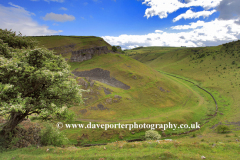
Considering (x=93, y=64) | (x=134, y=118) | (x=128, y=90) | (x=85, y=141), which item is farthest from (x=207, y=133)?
(x=93, y=64)

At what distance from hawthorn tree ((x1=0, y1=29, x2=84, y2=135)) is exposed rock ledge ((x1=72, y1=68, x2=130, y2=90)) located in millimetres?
48200

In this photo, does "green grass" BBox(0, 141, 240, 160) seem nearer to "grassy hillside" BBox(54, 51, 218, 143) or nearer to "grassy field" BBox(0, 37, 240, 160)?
"grassy field" BBox(0, 37, 240, 160)

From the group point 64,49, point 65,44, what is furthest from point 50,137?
point 65,44

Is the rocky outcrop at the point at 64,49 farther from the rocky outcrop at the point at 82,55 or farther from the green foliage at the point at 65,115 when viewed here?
the green foliage at the point at 65,115

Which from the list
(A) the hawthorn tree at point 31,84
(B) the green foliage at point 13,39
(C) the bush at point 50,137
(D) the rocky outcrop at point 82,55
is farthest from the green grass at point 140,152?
(D) the rocky outcrop at point 82,55

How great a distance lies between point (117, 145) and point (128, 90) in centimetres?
4441

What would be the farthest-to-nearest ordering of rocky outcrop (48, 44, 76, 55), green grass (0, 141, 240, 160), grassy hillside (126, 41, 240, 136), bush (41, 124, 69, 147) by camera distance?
rocky outcrop (48, 44, 76, 55) < grassy hillside (126, 41, 240, 136) < bush (41, 124, 69, 147) < green grass (0, 141, 240, 160)

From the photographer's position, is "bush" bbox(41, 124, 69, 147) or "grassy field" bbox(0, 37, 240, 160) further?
"bush" bbox(41, 124, 69, 147)

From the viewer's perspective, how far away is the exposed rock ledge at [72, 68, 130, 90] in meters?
66.8

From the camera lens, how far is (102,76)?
73.1m

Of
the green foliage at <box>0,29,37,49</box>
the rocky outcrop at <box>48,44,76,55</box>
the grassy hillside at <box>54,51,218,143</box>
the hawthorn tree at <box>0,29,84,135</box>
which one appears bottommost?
the grassy hillside at <box>54,51,218,143</box>

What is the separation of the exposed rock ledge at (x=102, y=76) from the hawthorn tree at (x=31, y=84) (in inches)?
1898

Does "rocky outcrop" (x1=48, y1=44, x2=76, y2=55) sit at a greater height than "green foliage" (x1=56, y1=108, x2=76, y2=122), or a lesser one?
greater

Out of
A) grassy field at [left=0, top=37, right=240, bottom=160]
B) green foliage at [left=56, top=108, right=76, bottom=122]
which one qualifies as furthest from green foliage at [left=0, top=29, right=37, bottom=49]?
grassy field at [left=0, top=37, right=240, bottom=160]
